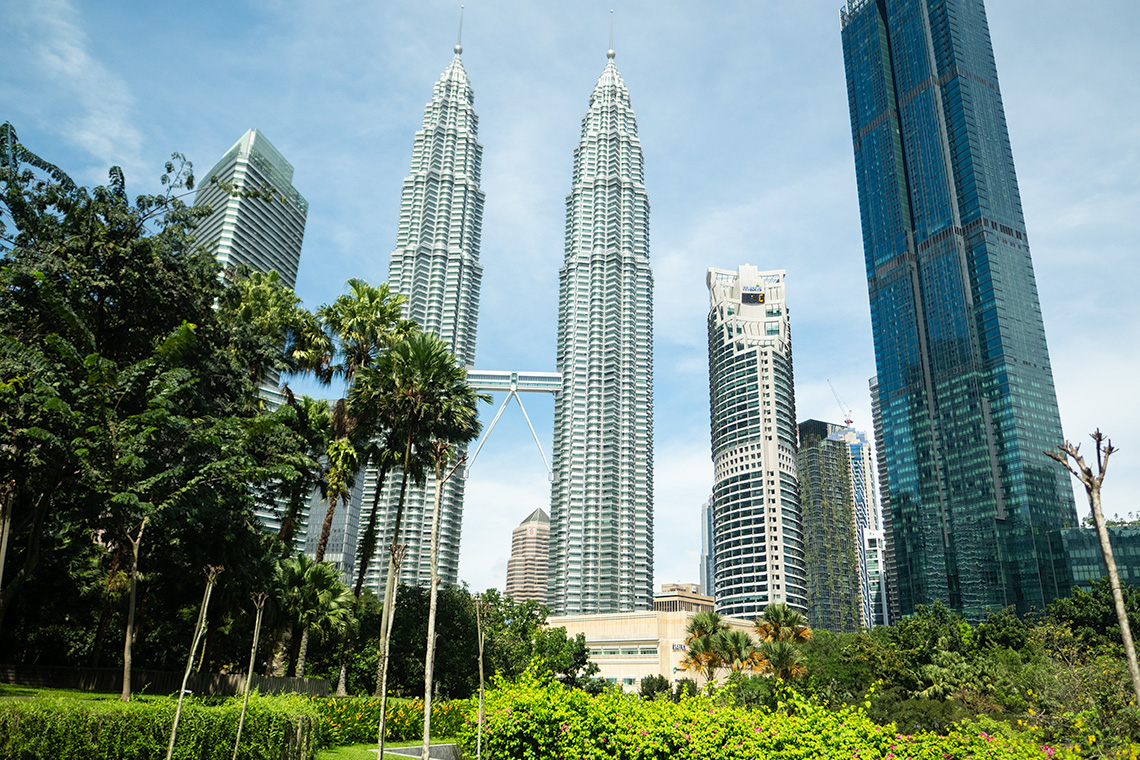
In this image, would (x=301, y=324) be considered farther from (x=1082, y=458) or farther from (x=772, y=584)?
(x=772, y=584)

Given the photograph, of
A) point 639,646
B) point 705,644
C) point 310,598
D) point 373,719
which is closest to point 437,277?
point 639,646

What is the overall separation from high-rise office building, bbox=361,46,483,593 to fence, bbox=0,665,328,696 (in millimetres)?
142667

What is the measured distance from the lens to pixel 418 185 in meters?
196

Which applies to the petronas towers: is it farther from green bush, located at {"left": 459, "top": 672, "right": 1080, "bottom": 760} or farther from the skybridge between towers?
green bush, located at {"left": 459, "top": 672, "right": 1080, "bottom": 760}

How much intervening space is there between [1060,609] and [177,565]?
8398 cm

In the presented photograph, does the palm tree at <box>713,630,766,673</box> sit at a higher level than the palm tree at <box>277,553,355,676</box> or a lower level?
lower

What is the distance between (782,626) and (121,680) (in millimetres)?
49027

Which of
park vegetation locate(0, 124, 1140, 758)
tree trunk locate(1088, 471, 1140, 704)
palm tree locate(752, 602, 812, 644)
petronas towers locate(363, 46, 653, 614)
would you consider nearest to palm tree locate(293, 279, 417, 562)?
park vegetation locate(0, 124, 1140, 758)

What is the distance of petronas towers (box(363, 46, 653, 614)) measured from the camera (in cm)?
16788

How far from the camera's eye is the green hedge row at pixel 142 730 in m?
14.1

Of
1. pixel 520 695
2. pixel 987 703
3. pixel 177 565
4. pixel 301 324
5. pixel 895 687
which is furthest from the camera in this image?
pixel 895 687

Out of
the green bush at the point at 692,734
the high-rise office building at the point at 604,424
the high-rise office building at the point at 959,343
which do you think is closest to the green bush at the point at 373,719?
the green bush at the point at 692,734

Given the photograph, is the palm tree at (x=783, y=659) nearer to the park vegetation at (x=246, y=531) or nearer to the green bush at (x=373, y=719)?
the park vegetation at (x=246, y=531)

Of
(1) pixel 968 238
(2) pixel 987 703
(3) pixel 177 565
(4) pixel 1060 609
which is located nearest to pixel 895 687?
(2) pixel 987 703
